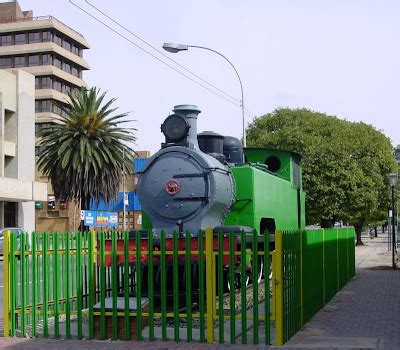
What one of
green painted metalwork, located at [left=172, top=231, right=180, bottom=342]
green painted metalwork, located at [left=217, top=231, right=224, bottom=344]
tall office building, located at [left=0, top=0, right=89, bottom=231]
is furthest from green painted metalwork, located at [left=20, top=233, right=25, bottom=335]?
tall office building, located at [left=0, top=0, right=89, bottom=231]

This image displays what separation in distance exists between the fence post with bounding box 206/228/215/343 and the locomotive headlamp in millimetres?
3159

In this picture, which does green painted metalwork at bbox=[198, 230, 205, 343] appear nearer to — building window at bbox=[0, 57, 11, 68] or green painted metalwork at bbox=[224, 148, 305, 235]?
green painted metalwork at bbox=[224, 148, 305, 235]

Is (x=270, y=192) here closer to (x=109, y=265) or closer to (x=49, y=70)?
(x=109, y=265)

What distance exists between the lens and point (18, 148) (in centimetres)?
4600

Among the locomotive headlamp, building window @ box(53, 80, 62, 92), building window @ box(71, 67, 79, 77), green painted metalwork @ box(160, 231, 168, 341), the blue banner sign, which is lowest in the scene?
green painted metalwork @ box(160, 231, 168, 341)

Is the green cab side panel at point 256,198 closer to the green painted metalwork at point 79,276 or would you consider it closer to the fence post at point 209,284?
the fence post at point 209,284

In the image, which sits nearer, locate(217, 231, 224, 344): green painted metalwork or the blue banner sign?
Answer: locate(217, 231, 224, 344): green painted metalwork

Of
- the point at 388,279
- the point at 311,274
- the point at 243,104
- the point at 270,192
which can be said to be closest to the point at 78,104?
the point at 243,104

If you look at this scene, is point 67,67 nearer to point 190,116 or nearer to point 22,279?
point 190,116

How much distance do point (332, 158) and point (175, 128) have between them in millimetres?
33569

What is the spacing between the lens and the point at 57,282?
33.6ft

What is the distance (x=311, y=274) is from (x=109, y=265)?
3.75m

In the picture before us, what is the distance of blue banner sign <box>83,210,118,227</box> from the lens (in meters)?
42.8

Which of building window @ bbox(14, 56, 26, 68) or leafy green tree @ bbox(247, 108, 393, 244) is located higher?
building window @ bbox(14, 56, 26, 68)
